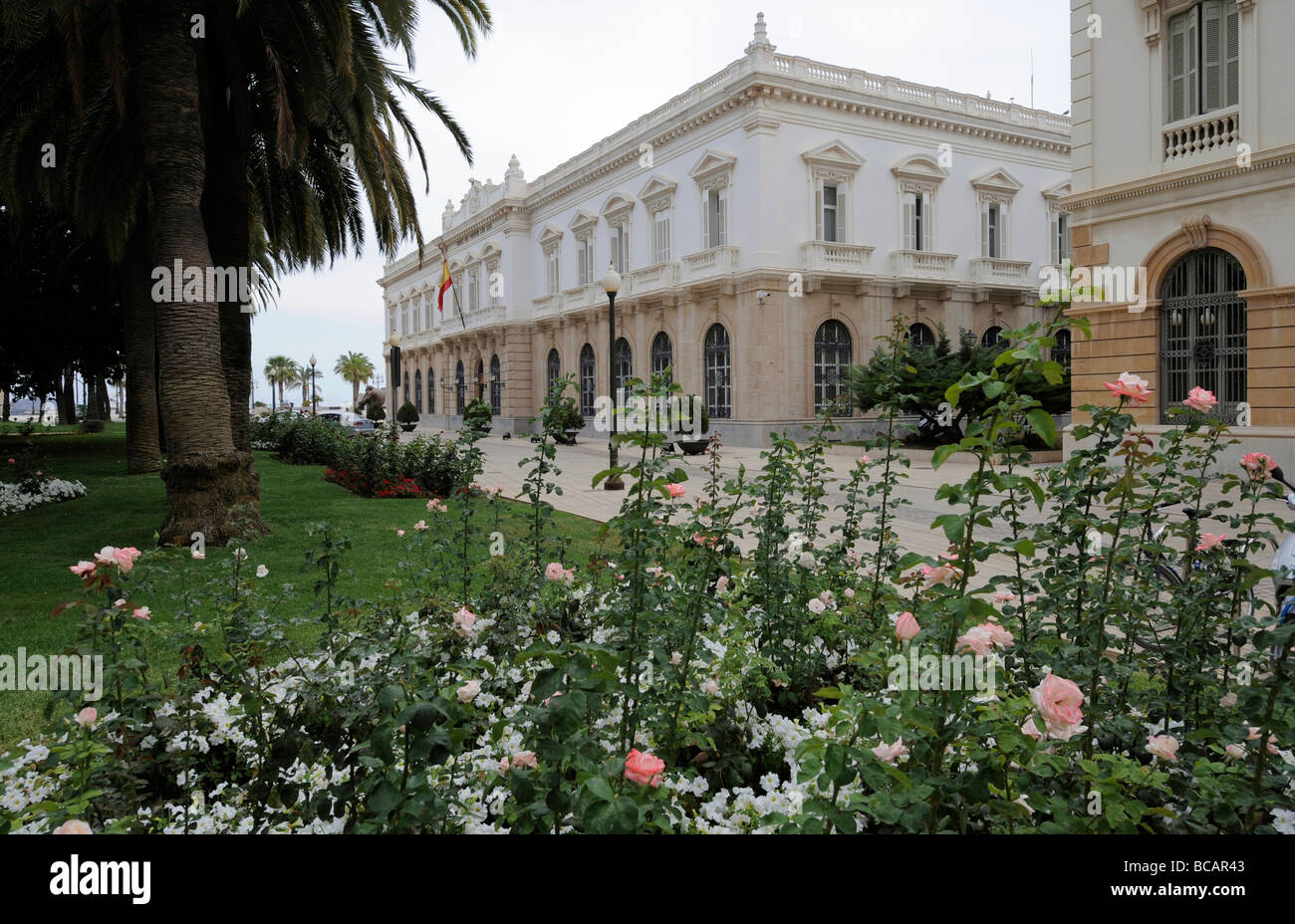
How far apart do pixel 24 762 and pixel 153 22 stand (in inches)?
336

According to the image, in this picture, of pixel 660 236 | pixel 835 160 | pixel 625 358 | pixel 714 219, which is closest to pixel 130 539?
pixel 714 219

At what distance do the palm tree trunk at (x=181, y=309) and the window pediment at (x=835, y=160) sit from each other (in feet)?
69.6

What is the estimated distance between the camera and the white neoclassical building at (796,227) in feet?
87.6

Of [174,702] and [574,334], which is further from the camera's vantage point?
[574,334]

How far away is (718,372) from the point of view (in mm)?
28797

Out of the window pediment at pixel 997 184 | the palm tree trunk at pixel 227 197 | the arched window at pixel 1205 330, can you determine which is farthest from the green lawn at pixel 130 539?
the window pediment at pixel 997 184

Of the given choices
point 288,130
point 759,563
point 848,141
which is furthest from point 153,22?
point 848,141

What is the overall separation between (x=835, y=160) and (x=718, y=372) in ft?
25.9

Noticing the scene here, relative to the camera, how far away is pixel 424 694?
85.1 inches

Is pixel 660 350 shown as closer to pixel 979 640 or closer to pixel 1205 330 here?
pixel 1205 330

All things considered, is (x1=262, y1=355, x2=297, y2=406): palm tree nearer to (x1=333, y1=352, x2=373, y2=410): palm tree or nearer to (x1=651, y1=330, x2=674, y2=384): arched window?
(x1=333, y1=352, x2=373, y2=410): palm tree

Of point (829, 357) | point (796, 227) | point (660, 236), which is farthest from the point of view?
point (660, 236)

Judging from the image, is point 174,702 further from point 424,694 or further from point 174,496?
point 174,496

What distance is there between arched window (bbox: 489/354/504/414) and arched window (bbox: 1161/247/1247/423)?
3139 centimetres
